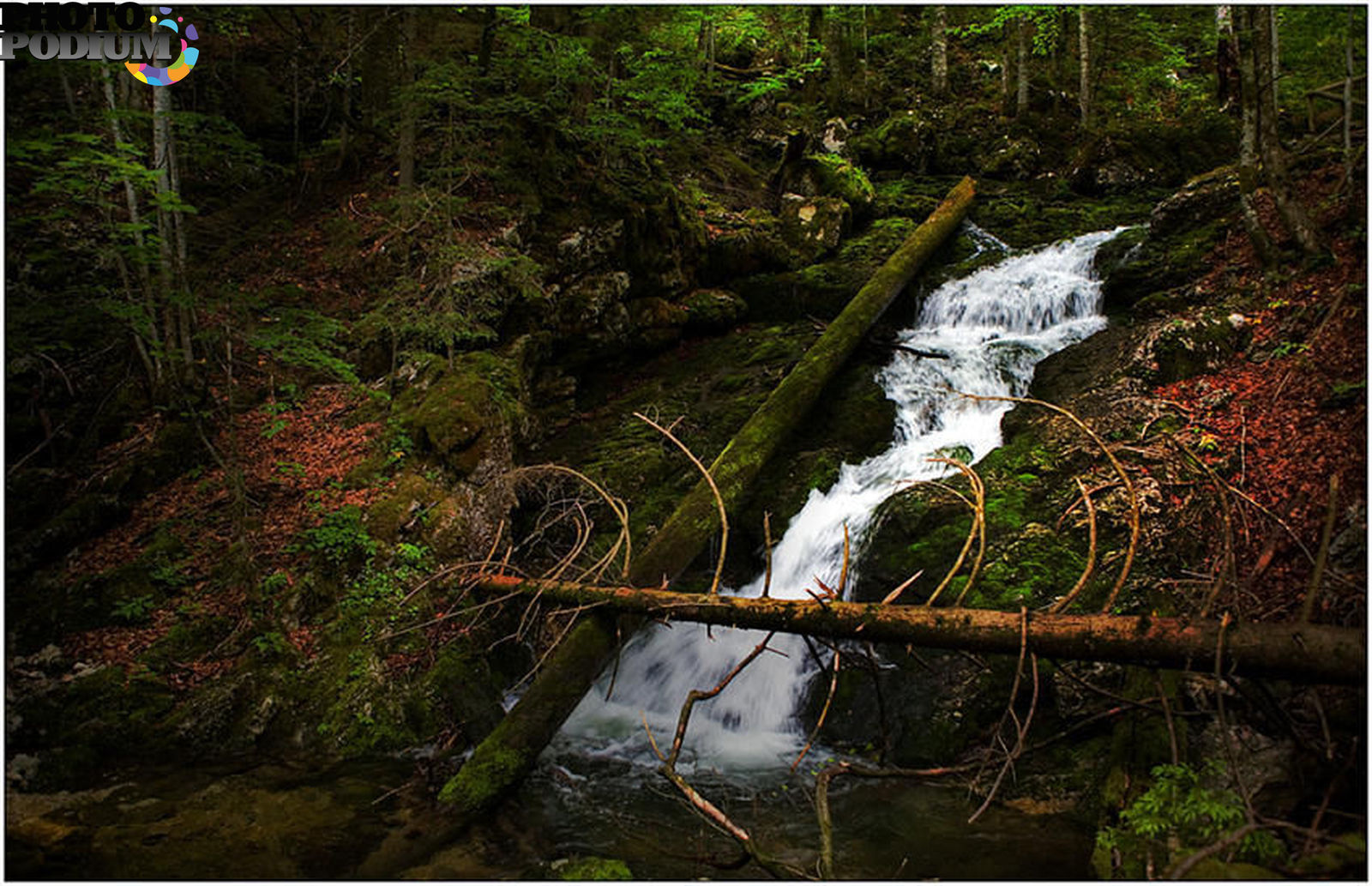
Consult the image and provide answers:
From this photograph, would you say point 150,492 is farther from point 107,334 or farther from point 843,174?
point 843,174

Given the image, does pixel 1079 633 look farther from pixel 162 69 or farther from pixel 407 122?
pixel 162 69

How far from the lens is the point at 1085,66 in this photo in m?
15.6

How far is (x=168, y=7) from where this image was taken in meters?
6.85

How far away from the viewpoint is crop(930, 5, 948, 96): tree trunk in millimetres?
17248

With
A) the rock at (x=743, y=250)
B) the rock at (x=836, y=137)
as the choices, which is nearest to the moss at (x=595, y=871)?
the rock at (x=743, y=250)

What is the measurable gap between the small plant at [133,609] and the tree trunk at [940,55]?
19.7m

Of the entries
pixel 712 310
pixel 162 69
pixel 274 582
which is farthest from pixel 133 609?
pixel 712 310

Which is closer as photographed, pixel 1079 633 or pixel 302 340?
pixel 1079 633

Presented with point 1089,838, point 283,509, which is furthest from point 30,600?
point 1089,838

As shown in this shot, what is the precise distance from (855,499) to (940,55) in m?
15.7

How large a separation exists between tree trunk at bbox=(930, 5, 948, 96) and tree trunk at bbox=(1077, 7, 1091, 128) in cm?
312

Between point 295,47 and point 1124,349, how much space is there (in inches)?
533

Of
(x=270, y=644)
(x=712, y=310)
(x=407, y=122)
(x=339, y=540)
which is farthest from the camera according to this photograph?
(x=712, y=310)

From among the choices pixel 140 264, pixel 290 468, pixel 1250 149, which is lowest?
pixel 290 468
